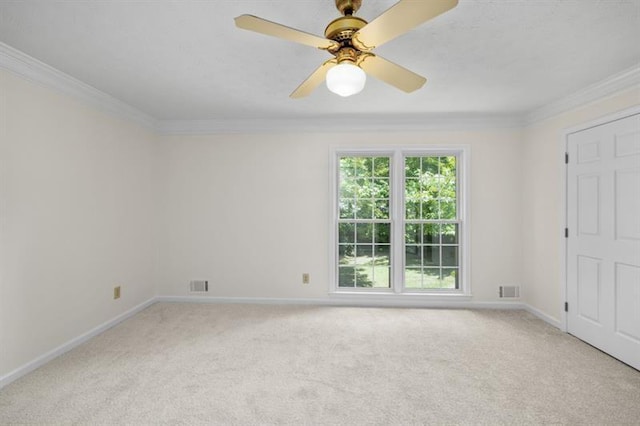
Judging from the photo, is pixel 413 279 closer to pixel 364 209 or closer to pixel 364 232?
pixel 364 232

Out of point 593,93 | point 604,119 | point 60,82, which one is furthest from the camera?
point 593,93

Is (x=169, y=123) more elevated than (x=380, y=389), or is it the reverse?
(x=169, y=123)

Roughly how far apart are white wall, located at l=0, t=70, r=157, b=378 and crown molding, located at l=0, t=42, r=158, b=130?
68mm

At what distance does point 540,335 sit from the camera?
10.2 feet

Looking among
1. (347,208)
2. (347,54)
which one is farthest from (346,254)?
(347,54)

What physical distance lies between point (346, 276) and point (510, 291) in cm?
204

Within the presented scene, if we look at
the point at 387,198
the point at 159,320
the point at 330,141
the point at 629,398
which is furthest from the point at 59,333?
the point at 629,398

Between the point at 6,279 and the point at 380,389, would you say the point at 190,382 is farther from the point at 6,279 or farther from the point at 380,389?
the point at 6,279

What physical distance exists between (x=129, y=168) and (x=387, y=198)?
3.14 m

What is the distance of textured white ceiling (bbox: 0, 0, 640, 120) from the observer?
1778mm

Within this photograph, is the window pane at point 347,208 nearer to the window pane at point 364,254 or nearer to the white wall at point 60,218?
the window pane at point 364,254

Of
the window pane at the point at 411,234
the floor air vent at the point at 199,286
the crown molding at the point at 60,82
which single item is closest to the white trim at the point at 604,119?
the window pane at the point at 411,234

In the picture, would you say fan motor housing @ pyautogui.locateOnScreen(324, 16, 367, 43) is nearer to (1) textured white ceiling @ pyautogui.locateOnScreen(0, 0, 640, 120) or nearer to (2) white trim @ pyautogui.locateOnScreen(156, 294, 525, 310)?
(1) textured white ceiling @ pyautogui.locateOnScreen(0, 0, 640, 120)

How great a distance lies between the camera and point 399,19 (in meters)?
1.35
